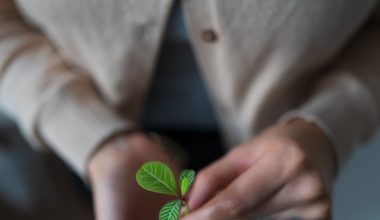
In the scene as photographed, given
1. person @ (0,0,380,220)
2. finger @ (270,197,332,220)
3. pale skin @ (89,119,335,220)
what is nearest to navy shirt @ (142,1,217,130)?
person @ (0,0,380,220)

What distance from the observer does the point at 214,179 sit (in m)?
0.46

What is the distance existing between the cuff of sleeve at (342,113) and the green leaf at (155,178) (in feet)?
0.83

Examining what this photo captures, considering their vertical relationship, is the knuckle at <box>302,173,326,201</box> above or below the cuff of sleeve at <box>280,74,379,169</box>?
above

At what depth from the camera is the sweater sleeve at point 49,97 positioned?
2.00 ft

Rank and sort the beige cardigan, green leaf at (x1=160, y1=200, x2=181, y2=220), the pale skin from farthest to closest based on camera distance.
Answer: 1. the beige cardigan
2. the pale skin
3. green leaf at (x1=160, y1=200, x2=181, y2=220)

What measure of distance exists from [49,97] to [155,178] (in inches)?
13.0

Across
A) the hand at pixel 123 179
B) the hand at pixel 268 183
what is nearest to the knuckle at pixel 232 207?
the hand at pixel 268 183

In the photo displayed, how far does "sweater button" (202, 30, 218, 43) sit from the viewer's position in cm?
56

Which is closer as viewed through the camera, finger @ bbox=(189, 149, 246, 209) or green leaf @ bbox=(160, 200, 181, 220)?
green leaf @ bbox=(160, 200, 181, 220)

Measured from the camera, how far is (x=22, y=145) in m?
0.83

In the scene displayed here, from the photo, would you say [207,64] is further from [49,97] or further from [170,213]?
[170,213]

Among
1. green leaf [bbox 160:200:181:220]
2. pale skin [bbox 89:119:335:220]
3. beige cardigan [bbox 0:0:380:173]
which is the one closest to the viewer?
green leaf [bbox 160:200:181:220]

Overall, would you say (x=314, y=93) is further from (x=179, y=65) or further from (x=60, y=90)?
(x=60, y=90)

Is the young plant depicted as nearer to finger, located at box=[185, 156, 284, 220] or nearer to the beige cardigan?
finger, located at box=[185, 156, 284, 220]
